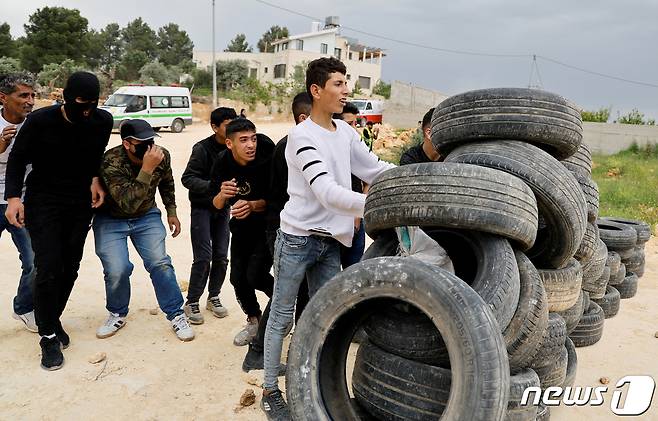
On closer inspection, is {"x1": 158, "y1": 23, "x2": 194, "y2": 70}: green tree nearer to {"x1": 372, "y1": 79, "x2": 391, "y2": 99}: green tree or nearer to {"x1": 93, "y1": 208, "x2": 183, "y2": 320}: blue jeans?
{"x1": 372, "y1": 79, "x2": 391, "y2": 99}: green tree

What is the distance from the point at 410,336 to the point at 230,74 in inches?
1940

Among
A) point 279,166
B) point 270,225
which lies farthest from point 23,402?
point 279,166

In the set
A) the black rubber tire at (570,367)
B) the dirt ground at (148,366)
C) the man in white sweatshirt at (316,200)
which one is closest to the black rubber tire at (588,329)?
the dirt ground at (148,366)

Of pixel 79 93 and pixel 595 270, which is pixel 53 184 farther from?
pixel 595 270

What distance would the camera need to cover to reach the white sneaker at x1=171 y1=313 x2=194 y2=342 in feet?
14.9

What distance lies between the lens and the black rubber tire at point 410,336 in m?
2.63

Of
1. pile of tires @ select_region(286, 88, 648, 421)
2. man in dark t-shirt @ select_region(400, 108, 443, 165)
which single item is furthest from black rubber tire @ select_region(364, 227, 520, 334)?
man in dark t-shirt @ select_region(400, 108, 443, 165)

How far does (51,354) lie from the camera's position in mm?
4039

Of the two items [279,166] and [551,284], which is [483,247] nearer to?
[551,284]

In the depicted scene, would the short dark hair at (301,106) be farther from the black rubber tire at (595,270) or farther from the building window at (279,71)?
the building window at (279,71)

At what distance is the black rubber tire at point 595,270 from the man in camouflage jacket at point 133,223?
334cm

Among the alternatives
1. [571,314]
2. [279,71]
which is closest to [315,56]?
[279,71]

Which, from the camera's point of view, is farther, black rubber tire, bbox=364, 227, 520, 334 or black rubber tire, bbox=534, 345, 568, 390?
black rubber tire, bbox=534, 345, 568, 390

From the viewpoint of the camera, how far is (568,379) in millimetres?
3777
